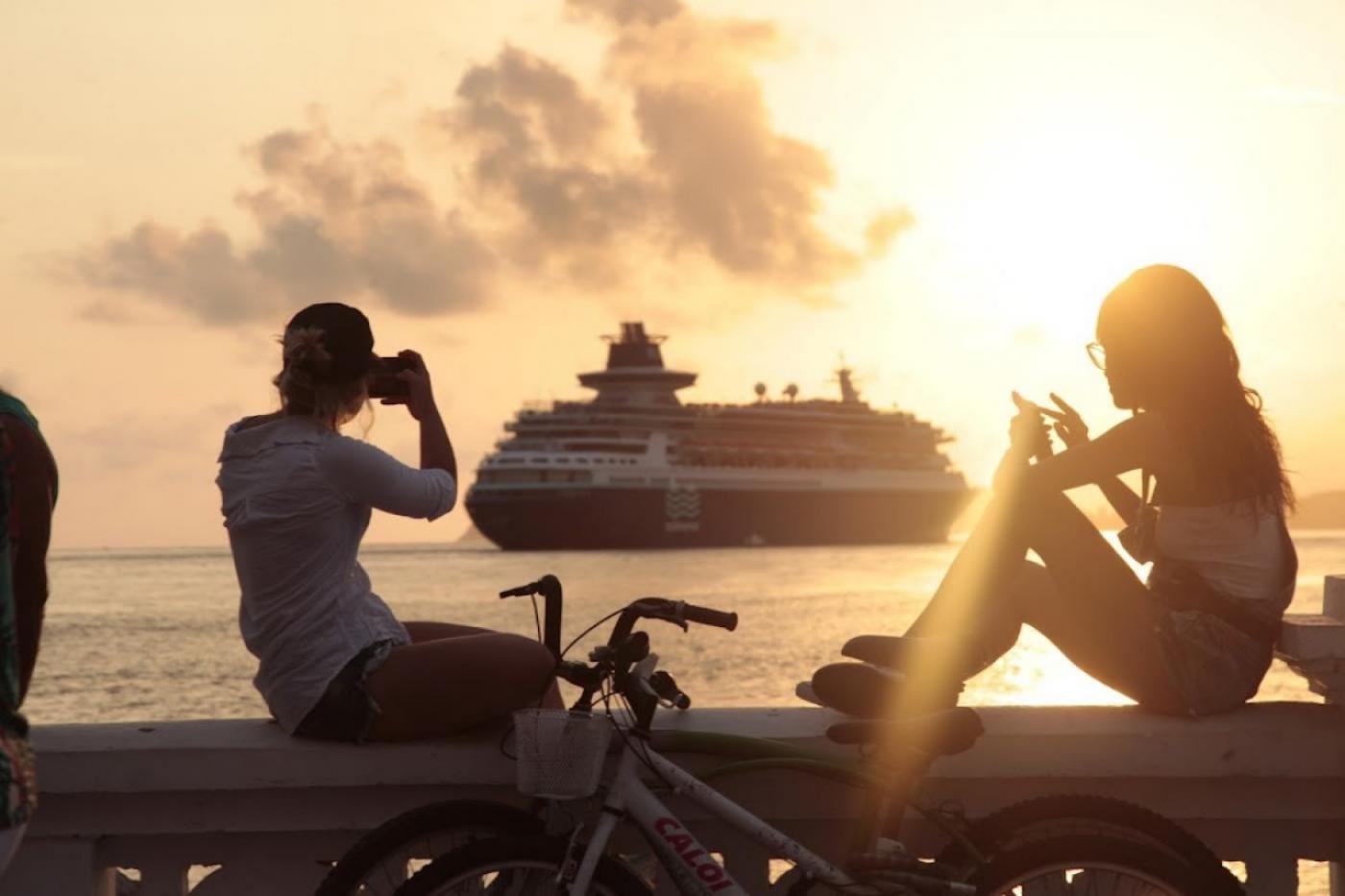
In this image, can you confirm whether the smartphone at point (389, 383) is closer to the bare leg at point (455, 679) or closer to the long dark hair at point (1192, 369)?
the bare leg at point (455, 679)

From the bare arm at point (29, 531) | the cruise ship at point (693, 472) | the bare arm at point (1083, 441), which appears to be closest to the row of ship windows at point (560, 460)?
Answer: the cruise ship at point (693, 472)

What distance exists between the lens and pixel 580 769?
2242 millimetres

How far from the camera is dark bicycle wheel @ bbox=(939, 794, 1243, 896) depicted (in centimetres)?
240

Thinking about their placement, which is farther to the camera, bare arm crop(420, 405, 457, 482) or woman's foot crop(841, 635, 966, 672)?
bare arm crop(420, 405, 457, 482)

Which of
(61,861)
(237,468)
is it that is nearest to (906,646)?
(237,468)

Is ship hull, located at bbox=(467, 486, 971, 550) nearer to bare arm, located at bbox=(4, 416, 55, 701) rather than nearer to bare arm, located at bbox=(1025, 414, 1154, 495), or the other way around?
bare arm, located at bbox=(1025, 414, 1154, 495)

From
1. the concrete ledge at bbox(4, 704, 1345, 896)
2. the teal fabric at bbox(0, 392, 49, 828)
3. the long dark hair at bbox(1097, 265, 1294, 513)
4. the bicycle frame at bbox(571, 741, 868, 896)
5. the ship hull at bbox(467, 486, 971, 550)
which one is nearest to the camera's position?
the teal fabric at bbox(0, 392, 49, 828)

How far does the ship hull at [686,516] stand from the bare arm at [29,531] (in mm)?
65385

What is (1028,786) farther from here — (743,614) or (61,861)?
(743,614)

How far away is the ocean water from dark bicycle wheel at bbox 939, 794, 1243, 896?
3203 millimetres

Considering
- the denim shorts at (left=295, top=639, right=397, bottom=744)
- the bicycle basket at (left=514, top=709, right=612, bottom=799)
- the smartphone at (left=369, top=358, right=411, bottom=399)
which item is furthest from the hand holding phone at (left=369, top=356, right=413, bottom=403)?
the bicycle basket at (left=514, top=709, right=612, bottom=799)

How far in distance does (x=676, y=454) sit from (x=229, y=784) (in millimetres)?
67524

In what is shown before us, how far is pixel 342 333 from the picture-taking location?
250cm

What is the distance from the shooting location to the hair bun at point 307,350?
249 centimetres
